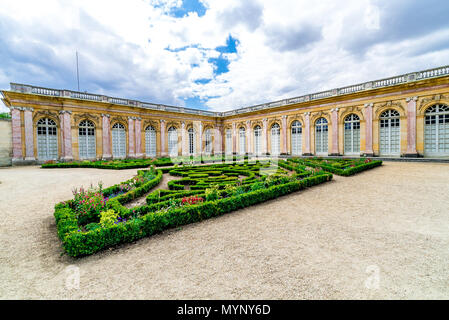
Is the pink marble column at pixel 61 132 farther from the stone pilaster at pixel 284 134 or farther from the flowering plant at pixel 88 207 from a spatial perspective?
the stone pilaster at pixel 284 134

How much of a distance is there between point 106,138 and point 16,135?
6.71 m

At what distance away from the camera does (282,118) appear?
2412 cm

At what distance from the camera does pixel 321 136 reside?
846 inches

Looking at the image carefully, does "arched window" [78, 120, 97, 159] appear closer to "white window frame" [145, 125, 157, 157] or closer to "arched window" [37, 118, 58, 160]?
"arched window" [37, 118, 58, 160]

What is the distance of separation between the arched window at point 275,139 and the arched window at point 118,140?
17721 millimetres

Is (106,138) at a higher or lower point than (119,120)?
lower

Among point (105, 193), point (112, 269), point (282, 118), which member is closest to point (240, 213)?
point (112, 269)

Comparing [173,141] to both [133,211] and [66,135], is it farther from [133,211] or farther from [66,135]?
[133,211]

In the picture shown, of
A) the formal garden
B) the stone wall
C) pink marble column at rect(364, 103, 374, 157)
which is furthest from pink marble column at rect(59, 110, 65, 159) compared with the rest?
pink marble column at rect(364, 103, 374, 157)

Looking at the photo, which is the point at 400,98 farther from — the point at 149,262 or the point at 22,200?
the point at 22,200

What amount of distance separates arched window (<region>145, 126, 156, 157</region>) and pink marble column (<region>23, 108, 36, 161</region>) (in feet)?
33.0

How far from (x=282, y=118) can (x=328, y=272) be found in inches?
910

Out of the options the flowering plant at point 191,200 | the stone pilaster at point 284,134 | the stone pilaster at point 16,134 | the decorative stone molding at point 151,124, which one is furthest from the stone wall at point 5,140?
the stone pilaster at point 284,134

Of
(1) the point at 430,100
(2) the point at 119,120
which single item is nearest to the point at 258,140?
(1) the point at 430,100
